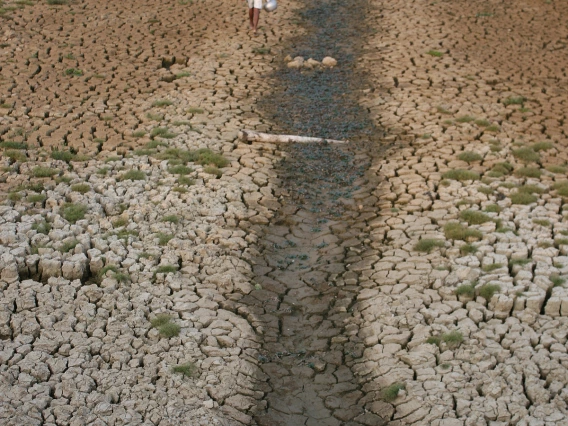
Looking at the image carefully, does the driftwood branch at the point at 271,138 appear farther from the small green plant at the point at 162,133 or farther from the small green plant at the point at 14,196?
the small green plant at the point at 14,196

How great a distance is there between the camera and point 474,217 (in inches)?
258

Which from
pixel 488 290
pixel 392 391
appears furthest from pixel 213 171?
pixel 392 391

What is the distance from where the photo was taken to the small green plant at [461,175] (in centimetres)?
721

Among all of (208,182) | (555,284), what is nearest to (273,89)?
(208,182)

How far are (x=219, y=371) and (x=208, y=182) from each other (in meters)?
2.52

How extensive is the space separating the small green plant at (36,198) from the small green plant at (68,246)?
0.80 meters

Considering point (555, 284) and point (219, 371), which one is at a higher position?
point (555, 284)

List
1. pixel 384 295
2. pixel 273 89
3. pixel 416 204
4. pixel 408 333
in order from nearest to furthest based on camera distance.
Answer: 1. pixel 408 333
2. pixel 384 295
3. pixel 416 204
4. pixel 273 89

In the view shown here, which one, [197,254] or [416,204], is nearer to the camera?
[197,254]

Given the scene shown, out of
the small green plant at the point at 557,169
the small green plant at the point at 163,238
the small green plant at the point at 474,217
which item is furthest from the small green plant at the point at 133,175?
the small green plant at the point at 557,169

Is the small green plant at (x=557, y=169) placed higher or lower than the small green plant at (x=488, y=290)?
higher

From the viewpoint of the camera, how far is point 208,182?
7156 millimetres

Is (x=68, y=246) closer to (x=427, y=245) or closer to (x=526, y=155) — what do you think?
(x=427, y=245)

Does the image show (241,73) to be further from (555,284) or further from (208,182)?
(555,284)
